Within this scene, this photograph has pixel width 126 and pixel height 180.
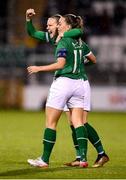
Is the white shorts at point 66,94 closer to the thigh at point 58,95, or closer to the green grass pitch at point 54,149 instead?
the thigh at point 58,95

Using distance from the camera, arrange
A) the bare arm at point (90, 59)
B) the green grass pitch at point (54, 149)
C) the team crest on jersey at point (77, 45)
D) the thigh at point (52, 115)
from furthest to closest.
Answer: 1. the bare arm at point (90, 59)
2. the team crest on jersey at point (77, 45)
3. the thigh at point (52, 115)
4. the green grass pitch at point (54, 149)

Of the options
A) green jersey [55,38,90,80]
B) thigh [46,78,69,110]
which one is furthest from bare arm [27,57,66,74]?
thigh [46,78,69,110]

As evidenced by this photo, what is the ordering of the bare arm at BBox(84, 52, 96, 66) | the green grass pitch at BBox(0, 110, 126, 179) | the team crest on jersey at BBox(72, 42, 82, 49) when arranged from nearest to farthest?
the green grass pitch at BBox(0, 110, 126, 179) < the team crest on jersey at BBox(72, 42, 82, 49) < the bare arm at BBox(84, 52, 96, 66)

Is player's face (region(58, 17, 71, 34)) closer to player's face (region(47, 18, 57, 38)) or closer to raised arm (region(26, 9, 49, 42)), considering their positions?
player's face (region(47, 18, 57, 38))

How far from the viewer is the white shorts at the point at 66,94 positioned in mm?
9180

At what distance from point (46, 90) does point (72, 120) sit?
48.6ft

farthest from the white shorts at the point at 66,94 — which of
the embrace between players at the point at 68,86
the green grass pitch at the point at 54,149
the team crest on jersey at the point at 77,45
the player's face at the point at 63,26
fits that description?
the green grass pitch at the point at 54,149

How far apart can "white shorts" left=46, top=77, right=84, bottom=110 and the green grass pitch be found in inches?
31.3

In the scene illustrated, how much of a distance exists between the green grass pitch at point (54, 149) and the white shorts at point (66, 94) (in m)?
0.79

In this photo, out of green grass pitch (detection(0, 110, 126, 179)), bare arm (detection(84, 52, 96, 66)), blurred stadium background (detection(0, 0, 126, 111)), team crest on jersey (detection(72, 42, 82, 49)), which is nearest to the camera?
green grass pitch (detection(0, 110, 126, 179))

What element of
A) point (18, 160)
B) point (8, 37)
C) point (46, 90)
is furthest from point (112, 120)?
point (18, 160)

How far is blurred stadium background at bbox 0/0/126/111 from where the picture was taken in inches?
956

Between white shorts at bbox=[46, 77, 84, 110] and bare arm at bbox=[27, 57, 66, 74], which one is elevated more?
bare arm at bbox=[27, 57, 66, 74]

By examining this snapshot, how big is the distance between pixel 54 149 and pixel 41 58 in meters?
13.2
